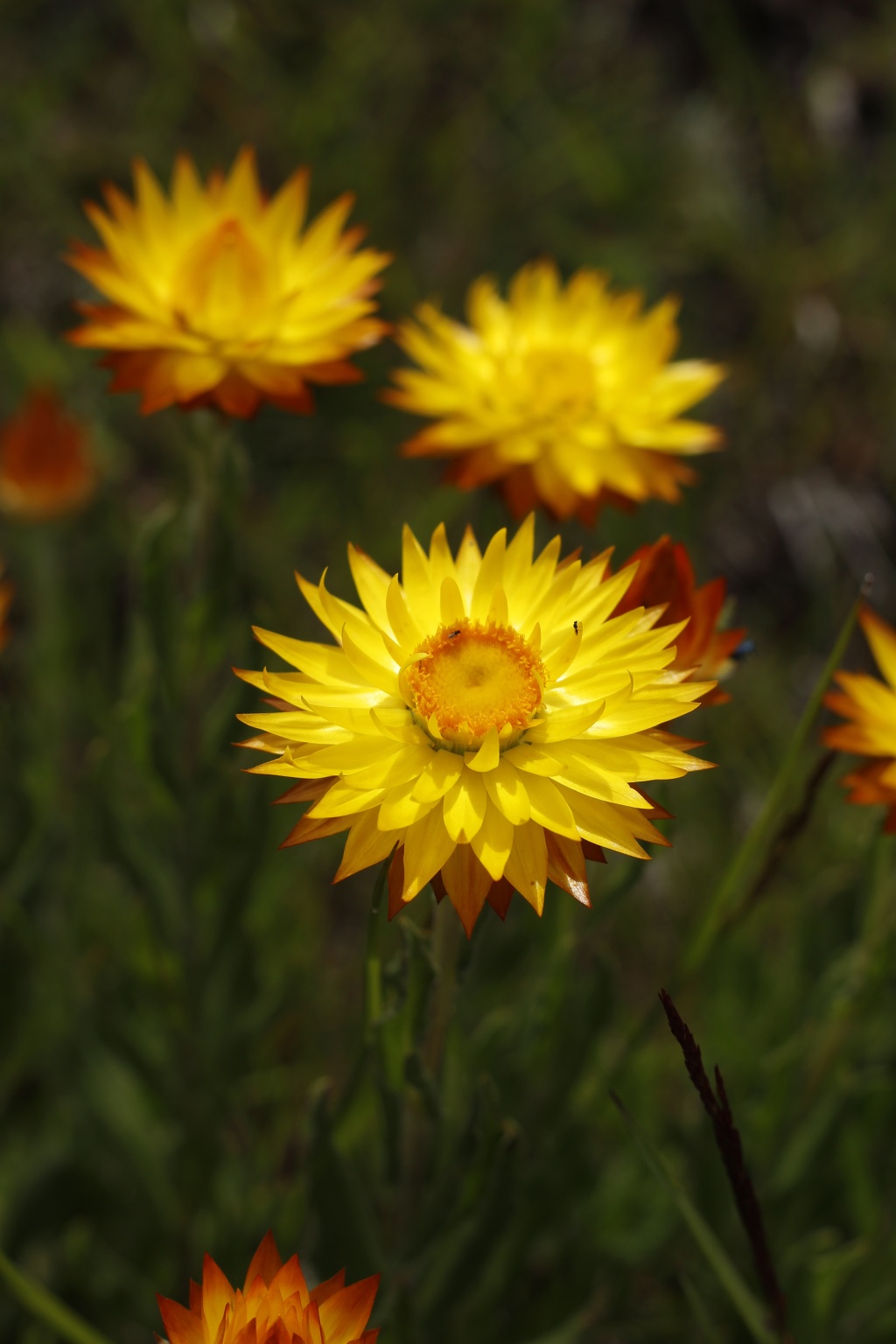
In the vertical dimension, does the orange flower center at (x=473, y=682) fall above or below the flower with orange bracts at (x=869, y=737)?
below

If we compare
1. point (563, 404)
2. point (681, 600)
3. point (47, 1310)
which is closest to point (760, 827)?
point (681, 600)

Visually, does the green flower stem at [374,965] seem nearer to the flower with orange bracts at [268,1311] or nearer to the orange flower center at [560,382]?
the flower with orange bracts at [268,1311]

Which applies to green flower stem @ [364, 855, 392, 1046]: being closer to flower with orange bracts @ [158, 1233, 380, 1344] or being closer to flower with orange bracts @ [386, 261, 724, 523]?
flower with orange bracts @ [158, 1233, 380, 1344]

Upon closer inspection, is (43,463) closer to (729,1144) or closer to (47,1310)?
(47,1310)

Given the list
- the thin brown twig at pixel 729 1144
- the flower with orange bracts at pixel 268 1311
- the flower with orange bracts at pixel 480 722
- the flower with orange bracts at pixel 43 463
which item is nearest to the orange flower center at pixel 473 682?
the flower with orange bracts at pixel 480 722

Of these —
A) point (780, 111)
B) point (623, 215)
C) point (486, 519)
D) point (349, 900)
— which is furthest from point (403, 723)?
point (780, 111)

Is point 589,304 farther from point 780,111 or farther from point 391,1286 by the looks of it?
point 780,111

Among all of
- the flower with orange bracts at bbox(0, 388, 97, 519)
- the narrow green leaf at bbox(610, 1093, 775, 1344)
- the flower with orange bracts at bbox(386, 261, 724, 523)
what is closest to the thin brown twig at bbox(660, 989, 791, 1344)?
the narrow green leaf at bbox(610, 1093, 775, 1344)
